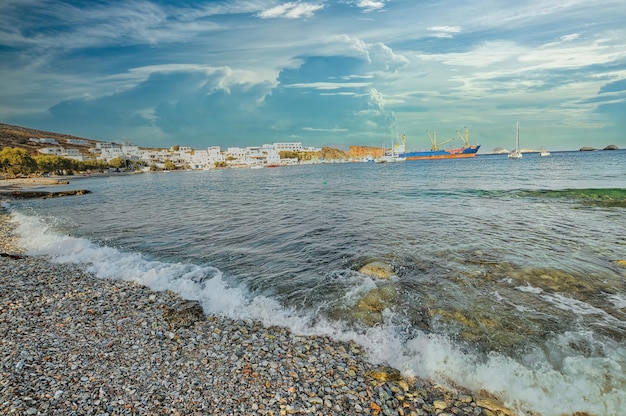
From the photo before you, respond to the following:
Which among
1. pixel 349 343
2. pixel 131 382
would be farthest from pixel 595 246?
pixel 131 382

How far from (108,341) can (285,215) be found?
18735 millimetres

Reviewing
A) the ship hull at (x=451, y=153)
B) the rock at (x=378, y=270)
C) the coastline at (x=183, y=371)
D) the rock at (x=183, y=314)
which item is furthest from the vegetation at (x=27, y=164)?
the ship hull at (x=451, y=153)

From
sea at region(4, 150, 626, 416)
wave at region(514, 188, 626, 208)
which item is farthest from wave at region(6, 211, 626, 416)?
wave at region(514, 188, 626, 208)

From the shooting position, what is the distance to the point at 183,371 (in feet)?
18.7

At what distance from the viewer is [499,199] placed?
2862 centimetres

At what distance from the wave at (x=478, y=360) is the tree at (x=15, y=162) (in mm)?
118624

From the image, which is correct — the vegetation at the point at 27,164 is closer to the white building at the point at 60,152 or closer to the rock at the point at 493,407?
the white building at the point at 60,152

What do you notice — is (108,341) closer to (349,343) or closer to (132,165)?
(349,343)

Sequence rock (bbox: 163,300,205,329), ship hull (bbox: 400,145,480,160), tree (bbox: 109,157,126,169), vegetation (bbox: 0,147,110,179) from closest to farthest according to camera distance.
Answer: rock (bbox: 163,300,205,329), vegetation (bbox: 0,147,110,179), ship hull (bbox: 400,145,480,160), tree (bbox: 109,157,126,169)

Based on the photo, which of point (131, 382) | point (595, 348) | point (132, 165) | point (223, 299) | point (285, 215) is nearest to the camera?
point (131, 382)

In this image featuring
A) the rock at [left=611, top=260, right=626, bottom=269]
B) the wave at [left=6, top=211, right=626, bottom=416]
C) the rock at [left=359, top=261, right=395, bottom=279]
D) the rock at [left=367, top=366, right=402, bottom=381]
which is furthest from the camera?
the rock at [left=611, top=260, right=626, bottom=269]

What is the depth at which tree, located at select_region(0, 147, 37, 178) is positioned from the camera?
301 feet

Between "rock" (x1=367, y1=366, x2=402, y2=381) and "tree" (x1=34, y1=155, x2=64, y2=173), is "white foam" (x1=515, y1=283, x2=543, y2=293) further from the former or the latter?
"tree" (x1=34, y1=155, x2=64, y2=173)

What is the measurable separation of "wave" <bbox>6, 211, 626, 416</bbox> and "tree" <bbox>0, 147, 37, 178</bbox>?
11862cm
